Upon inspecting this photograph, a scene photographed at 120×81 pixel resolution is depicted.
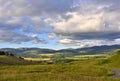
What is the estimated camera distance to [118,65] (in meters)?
116

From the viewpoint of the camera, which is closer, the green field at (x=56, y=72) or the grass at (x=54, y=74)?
the grass at (x=54, y=74)

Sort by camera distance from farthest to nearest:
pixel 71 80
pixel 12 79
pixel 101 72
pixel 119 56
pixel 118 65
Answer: pixel 119 56 < pixel 118 65 < pixel 101 72 < pixel 12 79 < pixel 71 80

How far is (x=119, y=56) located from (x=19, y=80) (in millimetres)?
98832

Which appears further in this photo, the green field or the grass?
the green field

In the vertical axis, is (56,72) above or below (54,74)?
below

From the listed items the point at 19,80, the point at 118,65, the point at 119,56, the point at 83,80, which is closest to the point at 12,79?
the point at 19,80

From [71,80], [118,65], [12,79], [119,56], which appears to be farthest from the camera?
[119,56]

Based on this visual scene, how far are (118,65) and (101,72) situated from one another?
36026mm

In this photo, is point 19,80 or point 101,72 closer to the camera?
point 19,80

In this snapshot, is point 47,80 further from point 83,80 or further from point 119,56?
point 119,56

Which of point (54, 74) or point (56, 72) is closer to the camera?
point (54, 74)

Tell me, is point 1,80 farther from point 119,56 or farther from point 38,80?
point 119,56

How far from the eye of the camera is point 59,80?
38.6m

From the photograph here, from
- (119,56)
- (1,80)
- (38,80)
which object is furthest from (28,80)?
(119,56)
